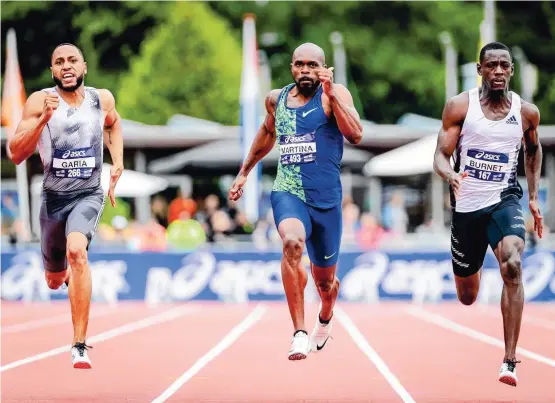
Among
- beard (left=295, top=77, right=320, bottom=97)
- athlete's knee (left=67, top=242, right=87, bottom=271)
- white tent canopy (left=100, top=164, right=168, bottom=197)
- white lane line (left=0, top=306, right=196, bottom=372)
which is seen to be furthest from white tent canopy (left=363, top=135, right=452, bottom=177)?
athlete's knee (left=67, top=242, right=87, bottom=271)

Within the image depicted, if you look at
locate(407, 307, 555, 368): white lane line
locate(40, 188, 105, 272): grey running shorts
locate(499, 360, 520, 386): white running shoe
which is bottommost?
locate(407, 307, 555, 368): white lane line

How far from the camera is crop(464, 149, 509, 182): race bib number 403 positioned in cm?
859

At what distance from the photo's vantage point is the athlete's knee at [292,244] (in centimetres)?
848

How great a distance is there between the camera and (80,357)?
8.60m

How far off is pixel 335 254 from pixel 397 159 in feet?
51.9

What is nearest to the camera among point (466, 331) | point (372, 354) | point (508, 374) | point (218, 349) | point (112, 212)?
point (508, 374)

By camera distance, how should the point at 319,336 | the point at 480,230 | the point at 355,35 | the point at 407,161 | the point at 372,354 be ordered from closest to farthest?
1. the point at 480,230
2. the point at 319,336
3. the point at 372,354
4. the point at 407,161
5. the point at 355,35

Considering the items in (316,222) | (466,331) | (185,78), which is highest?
(185,78)

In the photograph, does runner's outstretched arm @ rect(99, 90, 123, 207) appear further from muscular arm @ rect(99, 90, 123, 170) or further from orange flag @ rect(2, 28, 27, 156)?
orange flag @ rect(2, 28, 27, 156)

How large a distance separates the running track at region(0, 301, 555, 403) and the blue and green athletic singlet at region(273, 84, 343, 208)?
1.48 m

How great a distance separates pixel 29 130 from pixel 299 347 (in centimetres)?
257

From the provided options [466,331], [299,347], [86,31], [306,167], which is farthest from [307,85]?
[86,31]

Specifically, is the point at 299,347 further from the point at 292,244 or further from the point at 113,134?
the point at 113,134

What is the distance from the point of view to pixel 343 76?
45.8 meters
